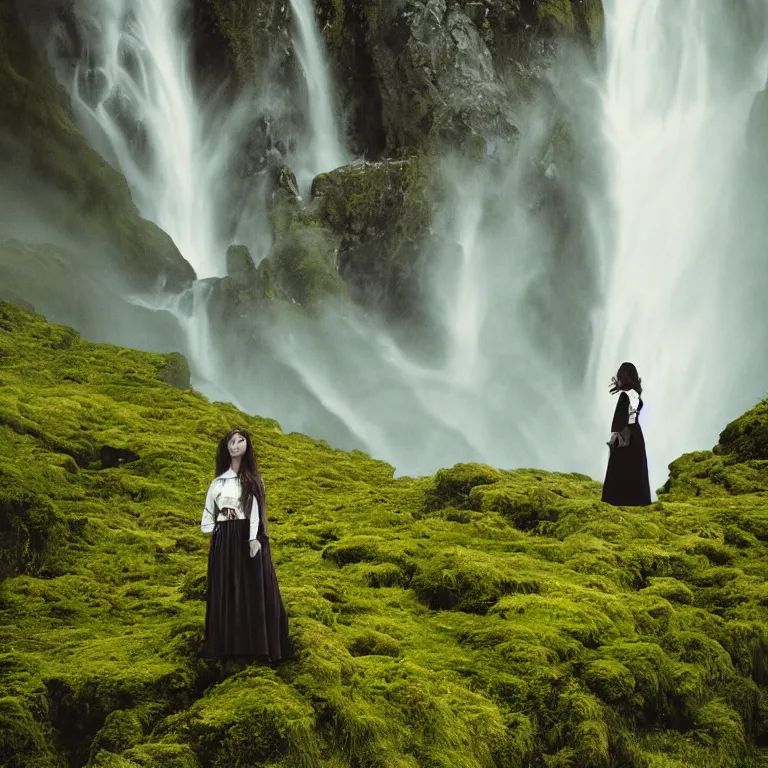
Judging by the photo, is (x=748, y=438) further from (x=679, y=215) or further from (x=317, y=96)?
(x=317, y=96)

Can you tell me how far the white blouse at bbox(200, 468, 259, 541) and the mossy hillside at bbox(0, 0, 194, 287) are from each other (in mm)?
25212

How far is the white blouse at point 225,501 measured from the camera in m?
5.34

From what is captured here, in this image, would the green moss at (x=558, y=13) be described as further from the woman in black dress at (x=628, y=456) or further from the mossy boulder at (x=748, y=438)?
the woman in black dress at (x=628, y=456)

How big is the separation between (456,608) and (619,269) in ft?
114

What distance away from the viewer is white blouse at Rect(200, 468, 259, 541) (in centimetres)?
534

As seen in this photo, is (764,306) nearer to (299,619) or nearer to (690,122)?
(690,122)

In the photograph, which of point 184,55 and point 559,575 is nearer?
point 559,575

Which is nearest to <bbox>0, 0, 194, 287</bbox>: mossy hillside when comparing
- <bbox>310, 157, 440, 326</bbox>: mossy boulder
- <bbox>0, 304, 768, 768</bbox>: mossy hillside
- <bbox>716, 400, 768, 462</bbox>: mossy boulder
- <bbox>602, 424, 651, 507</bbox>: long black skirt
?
<bbox>310, 157, 440, 326</bbox>: mossy boulder

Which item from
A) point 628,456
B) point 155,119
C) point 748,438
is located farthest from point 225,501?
point 155,119

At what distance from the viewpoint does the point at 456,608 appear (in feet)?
22.6

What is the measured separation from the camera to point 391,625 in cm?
629

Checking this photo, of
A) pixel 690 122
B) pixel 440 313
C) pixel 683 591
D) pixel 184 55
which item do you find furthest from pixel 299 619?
pixel 690 122

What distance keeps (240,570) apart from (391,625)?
5.30ft

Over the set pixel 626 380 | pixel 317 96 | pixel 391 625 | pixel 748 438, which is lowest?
pixel 391 625
